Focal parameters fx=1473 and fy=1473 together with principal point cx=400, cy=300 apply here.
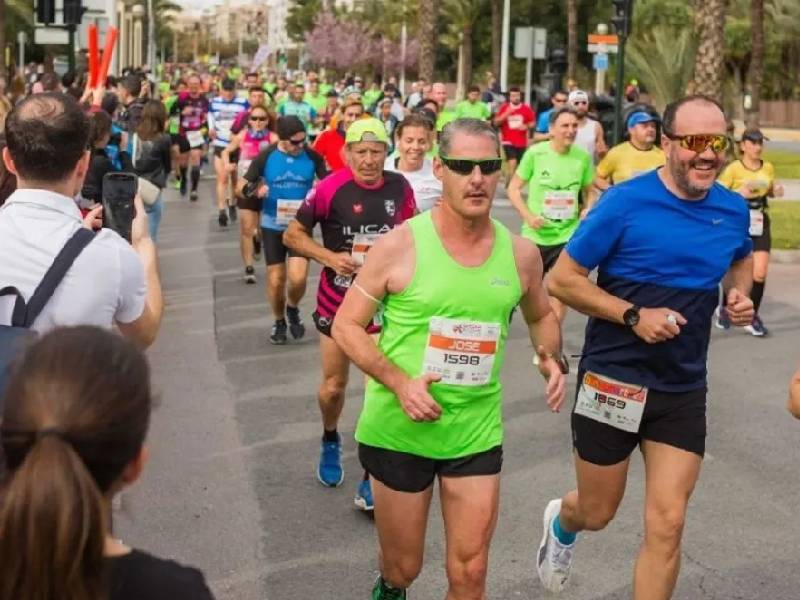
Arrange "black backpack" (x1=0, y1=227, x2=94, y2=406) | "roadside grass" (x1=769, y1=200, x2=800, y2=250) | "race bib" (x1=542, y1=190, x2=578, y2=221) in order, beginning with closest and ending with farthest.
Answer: "black backpack" (x1=0, y1=227, x2=94, y2=406) → "race bib" (x1=542, y1=190, x2=578, y2=221) → "roadside grass" (x1=769, y1=200, x2=800, y2=250)

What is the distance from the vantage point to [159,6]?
125 m

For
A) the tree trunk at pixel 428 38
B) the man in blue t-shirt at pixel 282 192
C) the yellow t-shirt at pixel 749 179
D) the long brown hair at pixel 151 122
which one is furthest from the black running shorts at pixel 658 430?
the tree trunk at pixel 428 38

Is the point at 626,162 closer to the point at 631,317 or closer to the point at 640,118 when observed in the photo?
the point at 640,118

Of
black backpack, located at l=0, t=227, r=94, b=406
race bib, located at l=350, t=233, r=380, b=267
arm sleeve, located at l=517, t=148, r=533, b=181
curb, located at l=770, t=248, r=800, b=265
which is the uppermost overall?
black backpack, located at l=0, t=227, r=94, b=406

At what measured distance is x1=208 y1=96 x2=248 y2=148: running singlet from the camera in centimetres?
2158

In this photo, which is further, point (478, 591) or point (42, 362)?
point (478, 591)

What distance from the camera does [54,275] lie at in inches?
139

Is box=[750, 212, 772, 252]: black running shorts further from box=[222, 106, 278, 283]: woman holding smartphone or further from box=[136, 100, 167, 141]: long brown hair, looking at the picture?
box=[136, 100, 167, 141]: long brown hair

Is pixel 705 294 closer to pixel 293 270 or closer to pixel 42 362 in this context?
pixel 42 362

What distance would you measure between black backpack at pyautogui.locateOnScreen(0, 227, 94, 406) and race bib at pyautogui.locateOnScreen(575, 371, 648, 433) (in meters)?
2.13

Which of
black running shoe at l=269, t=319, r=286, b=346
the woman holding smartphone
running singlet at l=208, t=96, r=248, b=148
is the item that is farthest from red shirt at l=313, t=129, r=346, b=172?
running singlet at l=208, t=96, r=248, b=148

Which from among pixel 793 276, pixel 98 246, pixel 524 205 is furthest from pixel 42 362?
pixel 793 276

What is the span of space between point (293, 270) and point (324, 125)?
17.0m

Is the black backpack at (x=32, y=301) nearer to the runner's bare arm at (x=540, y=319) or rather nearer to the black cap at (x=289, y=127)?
the runner's bare arm at (x=540, y=319)
